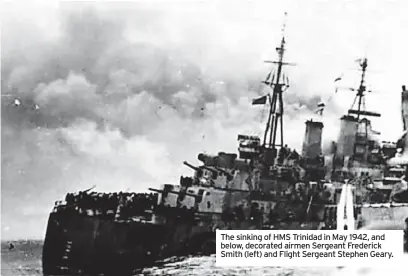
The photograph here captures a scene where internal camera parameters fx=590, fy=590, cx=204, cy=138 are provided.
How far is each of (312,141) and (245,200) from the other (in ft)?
1.46

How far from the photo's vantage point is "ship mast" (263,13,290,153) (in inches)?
114

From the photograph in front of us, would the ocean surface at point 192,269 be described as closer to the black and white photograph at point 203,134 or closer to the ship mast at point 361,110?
the black and white photograph at point 203,134

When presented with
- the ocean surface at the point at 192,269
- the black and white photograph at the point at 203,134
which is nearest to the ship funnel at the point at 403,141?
the black and white photograph at the point at 203,134

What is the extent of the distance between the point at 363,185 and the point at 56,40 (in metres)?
1.67

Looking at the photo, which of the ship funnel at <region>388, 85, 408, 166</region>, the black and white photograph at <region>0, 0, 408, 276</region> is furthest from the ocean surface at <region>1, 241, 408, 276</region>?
the ship funnel at <region>388, 85, 408, 166</region>

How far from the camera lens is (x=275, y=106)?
2914mm

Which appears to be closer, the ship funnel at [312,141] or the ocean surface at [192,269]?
the ocean surface at [192,269]

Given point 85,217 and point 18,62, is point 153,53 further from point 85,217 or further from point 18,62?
point 85,217

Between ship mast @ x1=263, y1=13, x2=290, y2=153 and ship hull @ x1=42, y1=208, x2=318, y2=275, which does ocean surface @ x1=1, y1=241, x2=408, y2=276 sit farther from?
ship mast @ x1=263, y1=13, x2=290, y2=153

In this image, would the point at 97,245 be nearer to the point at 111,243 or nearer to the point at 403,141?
the point at 111,243

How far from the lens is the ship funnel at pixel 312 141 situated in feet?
9.59
